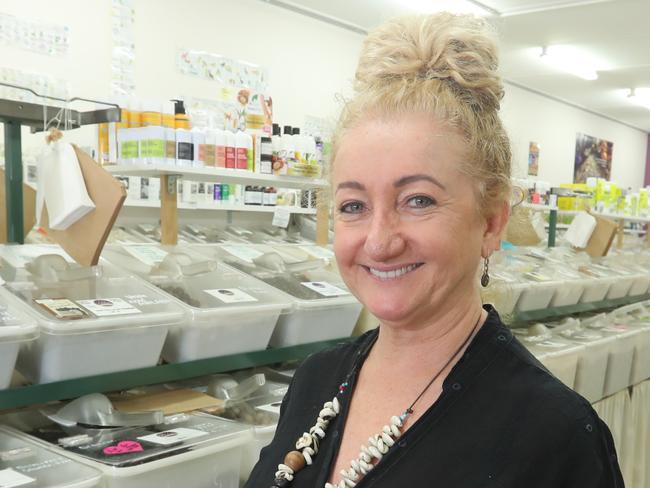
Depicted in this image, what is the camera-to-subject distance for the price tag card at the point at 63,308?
1472mm

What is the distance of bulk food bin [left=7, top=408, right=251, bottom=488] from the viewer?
4.51 ft

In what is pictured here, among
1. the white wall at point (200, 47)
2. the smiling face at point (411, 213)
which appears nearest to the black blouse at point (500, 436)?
the smiling face at point (411, 213)

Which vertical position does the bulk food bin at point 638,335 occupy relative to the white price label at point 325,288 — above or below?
below

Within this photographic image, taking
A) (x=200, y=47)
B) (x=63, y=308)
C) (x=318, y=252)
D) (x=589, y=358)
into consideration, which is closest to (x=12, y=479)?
(x=63, y=308)

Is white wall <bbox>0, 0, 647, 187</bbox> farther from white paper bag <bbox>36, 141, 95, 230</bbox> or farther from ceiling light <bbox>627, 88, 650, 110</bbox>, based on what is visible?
ceiling light <bbox>627, 88, 650, 110</bbox>

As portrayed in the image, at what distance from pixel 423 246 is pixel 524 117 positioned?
9.11 metres

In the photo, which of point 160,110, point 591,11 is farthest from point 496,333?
point 591,11

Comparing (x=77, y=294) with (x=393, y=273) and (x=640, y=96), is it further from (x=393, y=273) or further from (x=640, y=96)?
(x=640, y=96)

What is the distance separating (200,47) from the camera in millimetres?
5504

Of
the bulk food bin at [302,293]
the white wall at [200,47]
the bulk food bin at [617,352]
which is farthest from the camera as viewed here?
the white wall at [200,47]

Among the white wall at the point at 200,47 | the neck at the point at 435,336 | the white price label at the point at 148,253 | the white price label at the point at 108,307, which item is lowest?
the white price label at the point at 108,307

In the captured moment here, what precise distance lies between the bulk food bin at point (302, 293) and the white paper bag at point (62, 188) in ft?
2.19

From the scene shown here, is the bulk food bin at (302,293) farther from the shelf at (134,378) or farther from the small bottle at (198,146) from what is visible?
the small bottle at (198,146)

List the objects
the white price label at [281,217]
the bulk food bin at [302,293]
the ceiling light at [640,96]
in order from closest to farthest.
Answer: the bulk food bin at [302,293]
the white price label at [281,217]
the ceiling light at [640,96]
